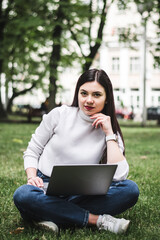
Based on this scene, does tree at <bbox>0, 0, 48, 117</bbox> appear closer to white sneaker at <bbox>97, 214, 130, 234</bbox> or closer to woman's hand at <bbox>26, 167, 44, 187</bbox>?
woman's hand at <bbox>26, 167, 44, 187</bbox>

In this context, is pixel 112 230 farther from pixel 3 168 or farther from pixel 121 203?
pixel 3 168

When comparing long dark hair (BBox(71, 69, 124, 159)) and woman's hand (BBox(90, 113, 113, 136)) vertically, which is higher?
long dark hair (BBox(71, 69, 124, 159))

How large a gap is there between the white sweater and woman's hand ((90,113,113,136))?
106mm

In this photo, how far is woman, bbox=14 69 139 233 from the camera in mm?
2910

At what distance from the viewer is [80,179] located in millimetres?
2770

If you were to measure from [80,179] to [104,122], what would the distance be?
1.64 ft

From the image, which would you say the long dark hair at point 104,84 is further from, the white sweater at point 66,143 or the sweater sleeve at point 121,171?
the sweater sleeve at point 121,171

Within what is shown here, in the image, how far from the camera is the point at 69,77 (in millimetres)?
44438

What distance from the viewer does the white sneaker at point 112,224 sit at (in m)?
2.87

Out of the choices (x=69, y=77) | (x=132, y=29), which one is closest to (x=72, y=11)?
(x=132, y=29)

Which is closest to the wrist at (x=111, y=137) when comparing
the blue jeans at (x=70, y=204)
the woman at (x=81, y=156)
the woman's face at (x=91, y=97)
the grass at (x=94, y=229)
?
the woman at (x=81, y=156)

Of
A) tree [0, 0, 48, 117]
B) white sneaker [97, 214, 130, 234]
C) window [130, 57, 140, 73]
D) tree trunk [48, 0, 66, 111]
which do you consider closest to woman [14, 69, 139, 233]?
white sneaker [97, 214, 130, 234]

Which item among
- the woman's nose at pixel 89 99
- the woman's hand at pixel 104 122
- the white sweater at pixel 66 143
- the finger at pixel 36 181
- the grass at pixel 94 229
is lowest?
the grass at pixel 94 229

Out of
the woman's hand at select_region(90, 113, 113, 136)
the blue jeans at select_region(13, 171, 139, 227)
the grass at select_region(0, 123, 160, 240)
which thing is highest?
the woman's hand at select_region(90, 113, 113, 136)
